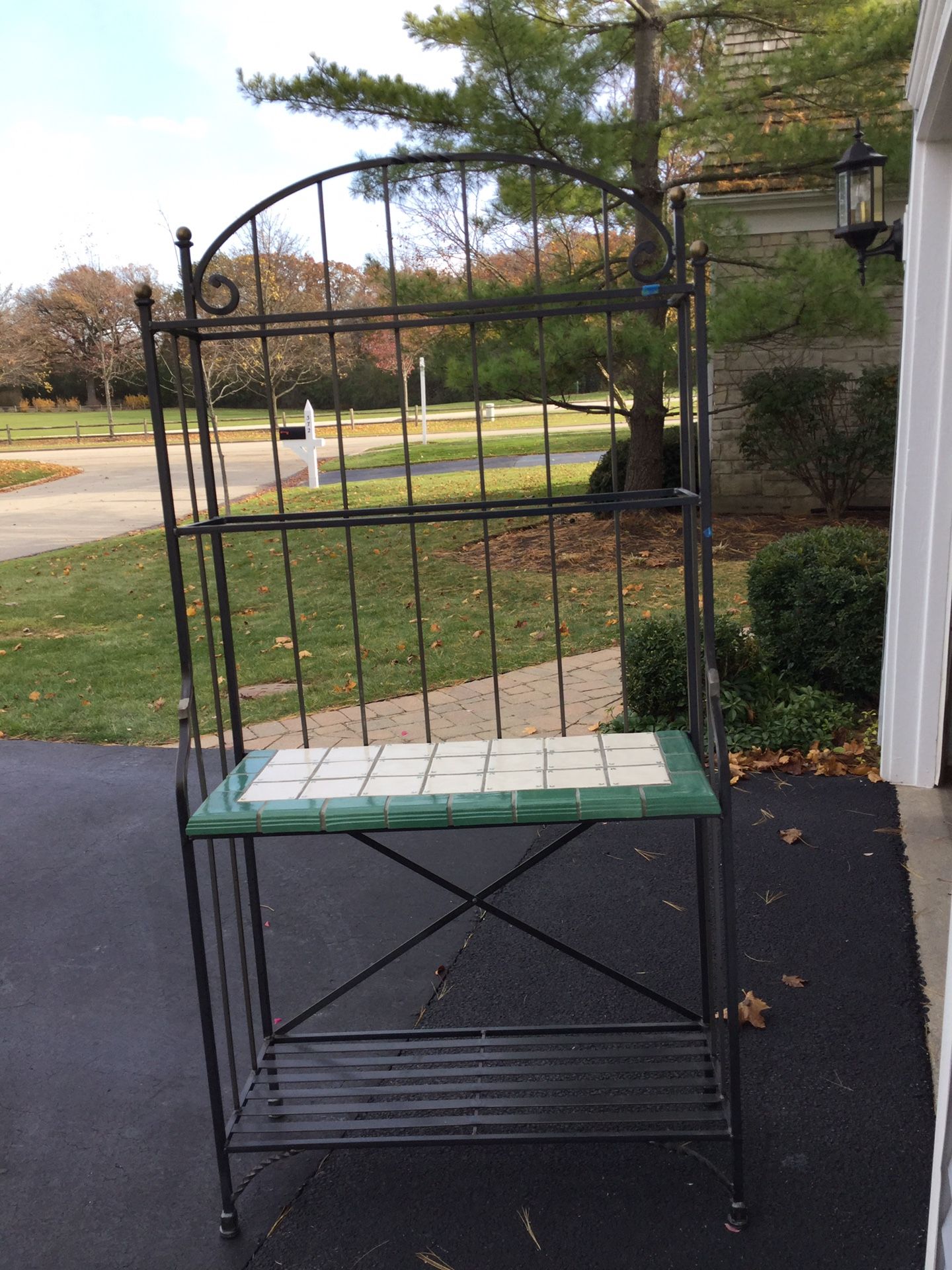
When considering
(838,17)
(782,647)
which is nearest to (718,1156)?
(782,647)

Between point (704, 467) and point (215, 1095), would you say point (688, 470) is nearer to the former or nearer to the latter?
point (704, 467)

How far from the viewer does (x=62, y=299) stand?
37.9m

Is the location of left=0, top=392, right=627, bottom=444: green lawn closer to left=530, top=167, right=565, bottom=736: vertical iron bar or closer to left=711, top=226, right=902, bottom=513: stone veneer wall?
left=711, top=226, right=902, bottom=513: stone veneer wall

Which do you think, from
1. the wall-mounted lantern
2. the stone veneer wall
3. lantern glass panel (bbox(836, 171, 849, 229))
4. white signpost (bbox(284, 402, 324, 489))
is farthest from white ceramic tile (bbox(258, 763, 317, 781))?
white signpost (bbox(284, 402, 324, 489))

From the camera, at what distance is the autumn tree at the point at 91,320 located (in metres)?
37.4

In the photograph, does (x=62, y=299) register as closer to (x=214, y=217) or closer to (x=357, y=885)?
(x=214, y=217)

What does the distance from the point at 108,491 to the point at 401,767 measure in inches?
668

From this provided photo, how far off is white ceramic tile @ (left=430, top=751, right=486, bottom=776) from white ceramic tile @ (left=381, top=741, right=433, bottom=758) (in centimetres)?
4

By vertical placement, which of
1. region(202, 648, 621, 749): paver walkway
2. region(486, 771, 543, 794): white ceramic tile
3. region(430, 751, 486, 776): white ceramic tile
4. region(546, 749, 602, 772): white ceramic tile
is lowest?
region(202, 648, 621, 749): paver walkway

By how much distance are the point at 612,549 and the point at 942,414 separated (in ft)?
17.8

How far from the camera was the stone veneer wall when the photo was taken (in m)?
10.0

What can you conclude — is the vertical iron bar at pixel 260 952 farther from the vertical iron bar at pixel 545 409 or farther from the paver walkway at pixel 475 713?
the paver walkway at pixel 475 713

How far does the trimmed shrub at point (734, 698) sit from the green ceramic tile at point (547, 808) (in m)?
2.51

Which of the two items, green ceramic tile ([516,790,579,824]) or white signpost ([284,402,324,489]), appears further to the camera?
white signpost ([284,402,324,489])
